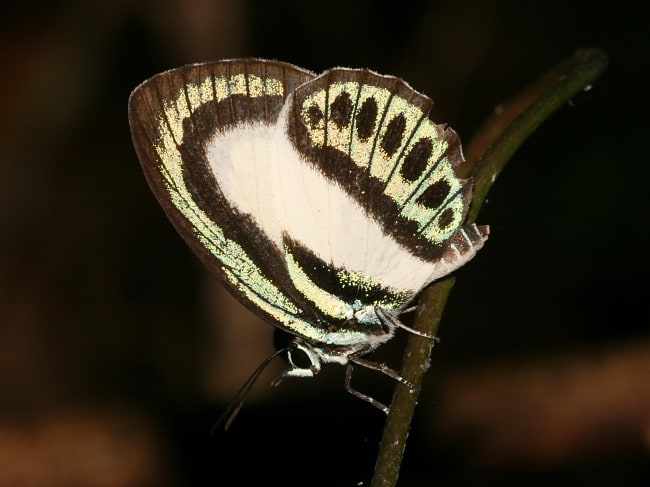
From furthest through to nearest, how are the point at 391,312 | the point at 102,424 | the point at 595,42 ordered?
the point at 595,42 < the point at 102,424 < the point at 391,312

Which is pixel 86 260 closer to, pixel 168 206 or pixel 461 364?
pixel 461 364

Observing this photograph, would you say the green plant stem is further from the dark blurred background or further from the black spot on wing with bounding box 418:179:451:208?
the dark blurred background

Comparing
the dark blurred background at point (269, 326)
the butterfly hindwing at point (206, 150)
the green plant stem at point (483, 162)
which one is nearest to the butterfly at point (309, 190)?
the butterfly hindwing at point (206, 150)

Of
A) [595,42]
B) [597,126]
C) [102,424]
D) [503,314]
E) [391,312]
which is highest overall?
[595,42]

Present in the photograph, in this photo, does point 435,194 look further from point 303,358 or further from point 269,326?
point 269,326

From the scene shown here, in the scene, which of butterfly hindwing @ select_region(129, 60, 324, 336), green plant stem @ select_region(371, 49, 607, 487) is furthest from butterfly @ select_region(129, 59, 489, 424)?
green plant stem @ select_region(371, 49, 607, 487)

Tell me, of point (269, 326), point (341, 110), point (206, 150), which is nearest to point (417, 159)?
point (341, 110)

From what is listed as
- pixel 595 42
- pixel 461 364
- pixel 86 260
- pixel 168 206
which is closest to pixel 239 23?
pixel 86 260
